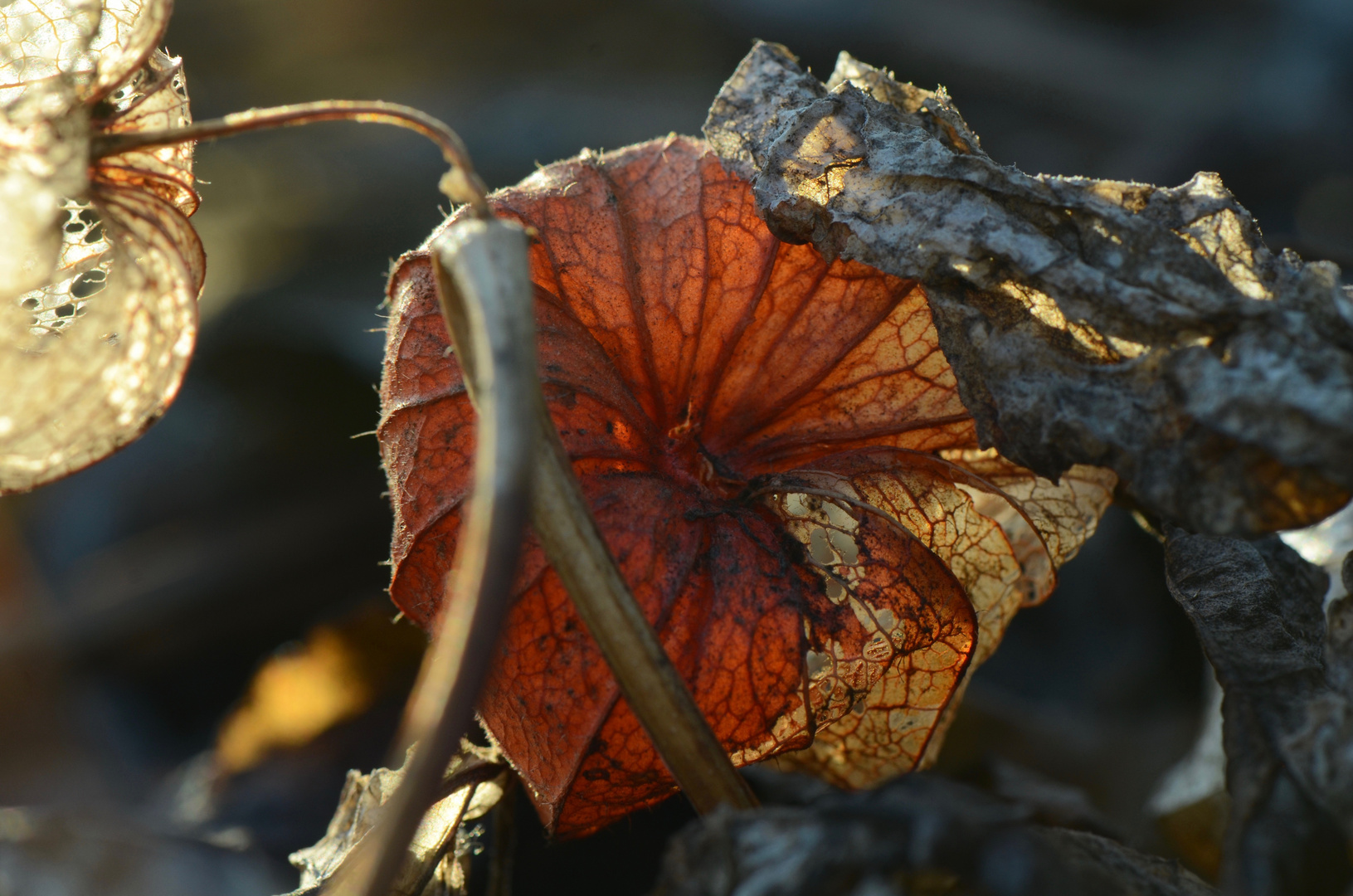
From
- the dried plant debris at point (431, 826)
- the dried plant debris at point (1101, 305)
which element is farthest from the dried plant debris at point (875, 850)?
the dried plant debris at point (431, 826)

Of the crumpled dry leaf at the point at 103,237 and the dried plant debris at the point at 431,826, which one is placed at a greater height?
the crumpled dry leaf at the point at 103,237

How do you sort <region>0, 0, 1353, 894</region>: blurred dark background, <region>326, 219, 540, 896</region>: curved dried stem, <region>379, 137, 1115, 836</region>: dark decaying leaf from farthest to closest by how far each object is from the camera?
1. <region>0, 0, 1353, 894</region>: blurred dark background
2. <region>379, 137, 1115, 836</region>: dark decaying leaf
3. <region>326, 219, 540, 896</region>: curved dried stem

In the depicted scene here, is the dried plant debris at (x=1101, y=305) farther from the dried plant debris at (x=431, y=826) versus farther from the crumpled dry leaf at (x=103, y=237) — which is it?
the dried plant debris at (x=431, y=826)

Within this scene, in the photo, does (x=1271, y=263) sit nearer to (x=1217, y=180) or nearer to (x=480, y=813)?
(x=1217, y=180)

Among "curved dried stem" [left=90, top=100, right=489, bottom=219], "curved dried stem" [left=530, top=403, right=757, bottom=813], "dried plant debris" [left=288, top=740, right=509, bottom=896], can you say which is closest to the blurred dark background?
"dried plant debris" [left=288, top=740, right=509, bottom=896]

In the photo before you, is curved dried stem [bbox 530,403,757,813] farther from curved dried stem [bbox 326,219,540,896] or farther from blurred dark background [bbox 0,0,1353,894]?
blurred dark background [bbox 0,0,1353,894]

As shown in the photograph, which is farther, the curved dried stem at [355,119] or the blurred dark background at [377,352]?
the blurred dark background at [377,352]
